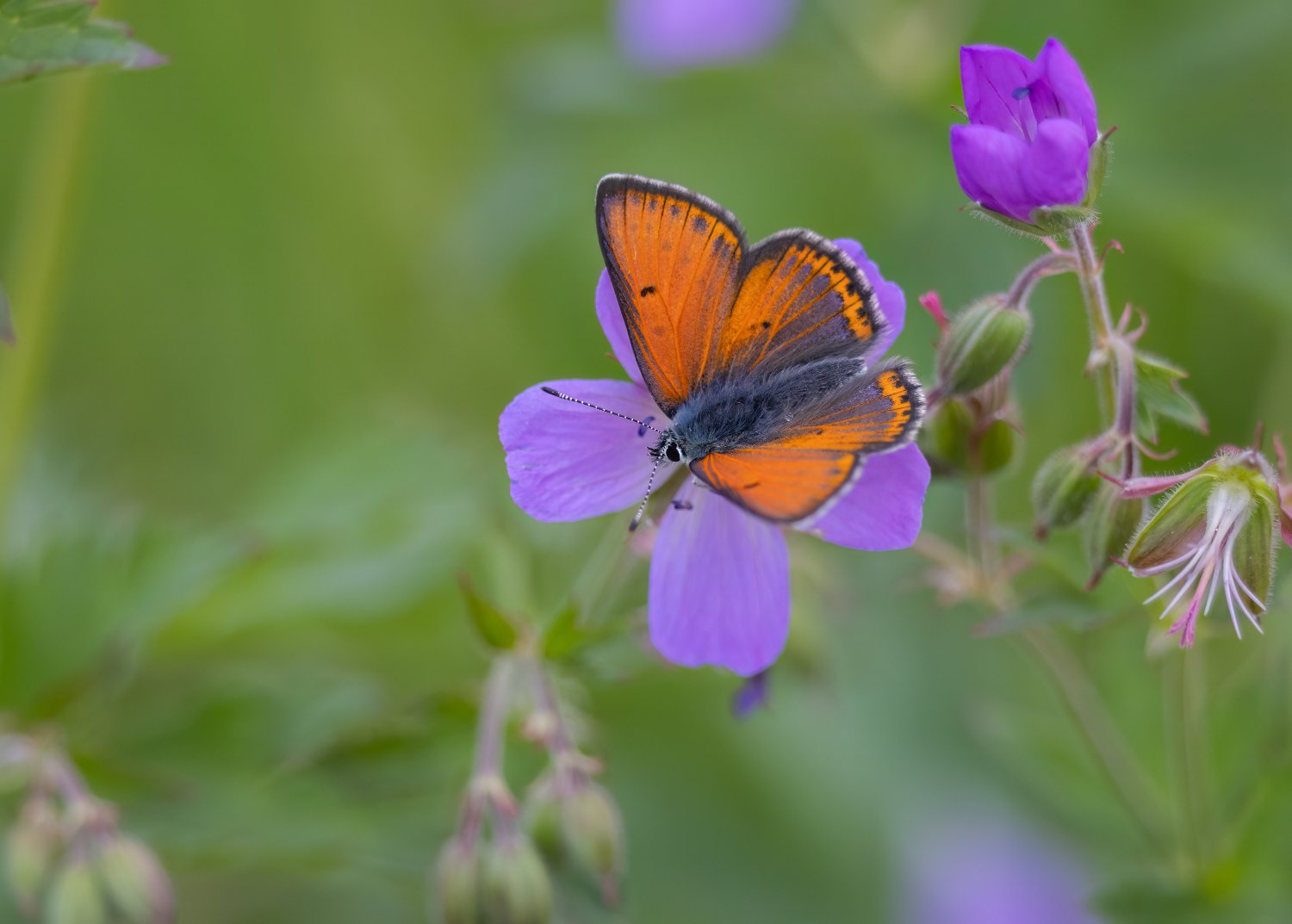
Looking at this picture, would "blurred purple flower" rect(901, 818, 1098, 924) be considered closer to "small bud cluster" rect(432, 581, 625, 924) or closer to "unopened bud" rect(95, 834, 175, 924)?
"small bud cluster" rect(432, 581, 625, 924)

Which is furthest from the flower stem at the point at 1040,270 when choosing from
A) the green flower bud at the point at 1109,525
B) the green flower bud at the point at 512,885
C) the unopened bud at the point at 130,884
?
the unopened bud at the point at 130,884

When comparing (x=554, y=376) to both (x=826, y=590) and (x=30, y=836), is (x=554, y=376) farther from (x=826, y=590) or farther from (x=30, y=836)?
(x=30, y=836)

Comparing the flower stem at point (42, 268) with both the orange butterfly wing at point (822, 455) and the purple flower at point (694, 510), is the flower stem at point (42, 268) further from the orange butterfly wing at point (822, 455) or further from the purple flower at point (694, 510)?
the orange butterfly wing at point (822, 455)

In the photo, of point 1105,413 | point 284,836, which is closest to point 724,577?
point 1105,413

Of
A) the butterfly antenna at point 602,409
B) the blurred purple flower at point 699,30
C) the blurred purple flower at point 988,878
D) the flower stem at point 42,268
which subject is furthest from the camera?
the blurred purple flower at point 699,30

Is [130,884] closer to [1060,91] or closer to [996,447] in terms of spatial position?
[996,447]

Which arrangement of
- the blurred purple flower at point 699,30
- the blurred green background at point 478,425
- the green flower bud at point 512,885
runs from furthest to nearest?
the blurred purple flower at point 699,30
the blurred green background at point 478,425
the green flower bud at point 512,885

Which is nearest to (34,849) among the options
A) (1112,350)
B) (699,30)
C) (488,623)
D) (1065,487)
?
(488,623)

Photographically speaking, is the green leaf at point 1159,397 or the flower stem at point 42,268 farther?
the flower stem at point 42,268
